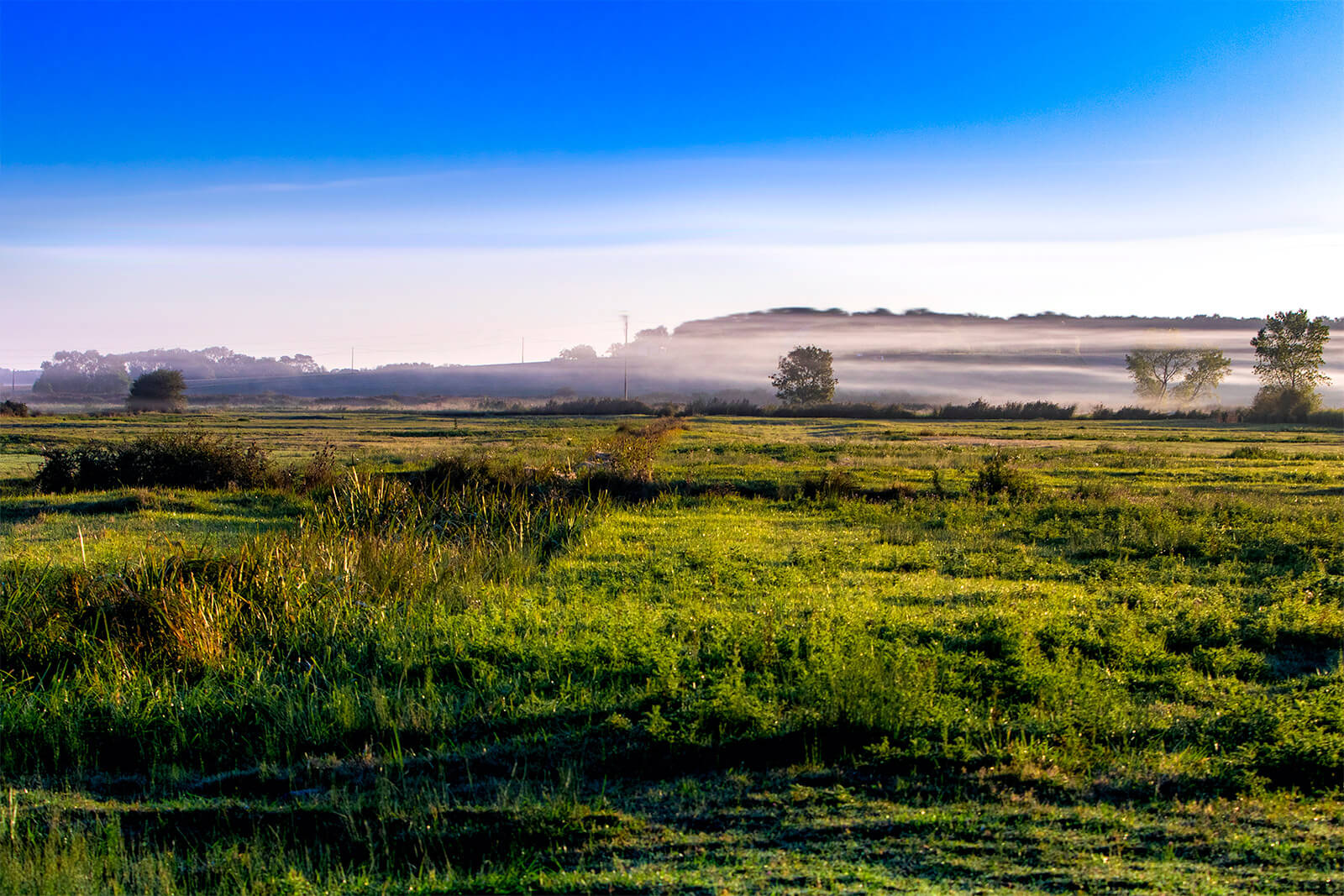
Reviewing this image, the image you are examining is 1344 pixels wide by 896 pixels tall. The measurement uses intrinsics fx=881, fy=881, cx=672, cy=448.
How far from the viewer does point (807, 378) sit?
104 metres

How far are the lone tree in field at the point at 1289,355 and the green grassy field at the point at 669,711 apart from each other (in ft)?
257

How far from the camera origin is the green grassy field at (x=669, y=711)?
5719 mm

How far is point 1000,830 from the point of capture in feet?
18.9

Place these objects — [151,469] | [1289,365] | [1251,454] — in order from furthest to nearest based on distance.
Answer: [1289,365] < [1251,454] < [151,469]

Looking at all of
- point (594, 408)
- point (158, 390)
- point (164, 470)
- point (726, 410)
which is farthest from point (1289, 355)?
point (158, 390)

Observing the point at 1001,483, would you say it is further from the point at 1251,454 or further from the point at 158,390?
the point at 158,390

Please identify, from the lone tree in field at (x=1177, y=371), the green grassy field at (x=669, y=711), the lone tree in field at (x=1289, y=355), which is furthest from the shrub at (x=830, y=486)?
the lone tree in field at (x=1177, y=371)

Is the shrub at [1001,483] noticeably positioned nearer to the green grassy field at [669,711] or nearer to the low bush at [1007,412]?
the green grassy field at [669,711]

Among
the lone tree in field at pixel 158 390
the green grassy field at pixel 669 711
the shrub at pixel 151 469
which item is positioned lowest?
the green grassy field at pixel 669 711

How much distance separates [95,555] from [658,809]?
38.3 feet

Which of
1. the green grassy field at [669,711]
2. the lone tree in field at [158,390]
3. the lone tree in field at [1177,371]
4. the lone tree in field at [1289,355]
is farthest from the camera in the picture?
the lone tree in field at [1177,371]

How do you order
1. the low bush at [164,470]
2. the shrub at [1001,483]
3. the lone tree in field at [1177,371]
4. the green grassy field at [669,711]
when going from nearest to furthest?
the green grassy field at [669,711] < the shrub at [1001,483] < the low bush at [164,470] < the lone tree in field at [1177,371]

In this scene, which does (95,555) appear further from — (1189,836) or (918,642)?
(1189,836)

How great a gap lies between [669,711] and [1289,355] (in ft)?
319
